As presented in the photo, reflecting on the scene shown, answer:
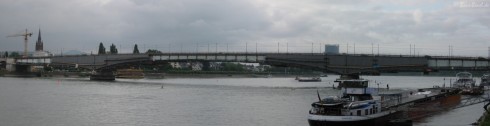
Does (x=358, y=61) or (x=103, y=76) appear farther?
(x=103, y=76)

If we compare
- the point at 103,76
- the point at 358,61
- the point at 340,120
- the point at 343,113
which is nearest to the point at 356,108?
the point at 343,113

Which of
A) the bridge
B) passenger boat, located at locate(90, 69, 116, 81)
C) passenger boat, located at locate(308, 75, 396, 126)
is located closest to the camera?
passenger boat, located at locate(308, 75, 396, 126)

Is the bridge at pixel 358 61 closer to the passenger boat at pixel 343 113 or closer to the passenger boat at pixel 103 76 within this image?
the passenger boat at pixel 103 76

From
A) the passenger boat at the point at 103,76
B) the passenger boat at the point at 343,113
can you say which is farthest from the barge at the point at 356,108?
the passenger boat at the point at 103,76

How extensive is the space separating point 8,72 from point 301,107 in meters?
152

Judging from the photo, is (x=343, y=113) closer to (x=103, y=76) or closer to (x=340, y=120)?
(x=340, y=120)

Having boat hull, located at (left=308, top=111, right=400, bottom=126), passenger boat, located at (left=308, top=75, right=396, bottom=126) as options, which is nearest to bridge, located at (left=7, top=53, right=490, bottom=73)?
A: passenger boat, located at (left=308, top=75, right=396, bottom=126)

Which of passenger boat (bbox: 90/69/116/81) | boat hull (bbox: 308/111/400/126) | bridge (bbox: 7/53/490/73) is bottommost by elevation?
boat hull (bbox: 308/111/400/126)

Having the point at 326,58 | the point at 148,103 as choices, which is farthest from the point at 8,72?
the point at 148,103

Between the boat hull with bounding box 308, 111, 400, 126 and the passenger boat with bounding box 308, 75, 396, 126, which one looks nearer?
the boat hull with bounding box 308, 111, 400, 126

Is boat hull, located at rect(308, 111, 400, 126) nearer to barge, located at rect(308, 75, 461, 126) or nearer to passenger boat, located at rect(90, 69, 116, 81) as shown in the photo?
barge, located at rect(308, 75, 461, 126)

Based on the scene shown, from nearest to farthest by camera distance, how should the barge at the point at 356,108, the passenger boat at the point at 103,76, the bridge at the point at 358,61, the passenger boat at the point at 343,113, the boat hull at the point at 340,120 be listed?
the boat hull at the point at 340,120, the passenger boat at the point at 343,113, the barge at the point at 356,108, the bridge at the point at 358,61, the passenger boat at the point at 103,76

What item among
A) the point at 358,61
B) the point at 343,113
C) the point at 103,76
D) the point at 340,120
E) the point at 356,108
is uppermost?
the point at 358,61

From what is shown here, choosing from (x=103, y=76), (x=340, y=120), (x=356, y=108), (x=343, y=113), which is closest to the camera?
(x=340, y=120)
